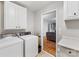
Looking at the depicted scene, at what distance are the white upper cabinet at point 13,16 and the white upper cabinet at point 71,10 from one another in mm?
1521

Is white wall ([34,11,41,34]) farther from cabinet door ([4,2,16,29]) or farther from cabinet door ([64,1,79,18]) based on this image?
cabinet door ([64,1,79,18])

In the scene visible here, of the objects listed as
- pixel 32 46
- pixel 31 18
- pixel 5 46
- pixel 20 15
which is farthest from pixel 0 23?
pixel 31 18

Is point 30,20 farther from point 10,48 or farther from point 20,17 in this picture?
point 10,48

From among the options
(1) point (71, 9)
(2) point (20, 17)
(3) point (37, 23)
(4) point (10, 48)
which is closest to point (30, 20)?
(3) point (37, 23)

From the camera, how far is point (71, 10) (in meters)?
1.65

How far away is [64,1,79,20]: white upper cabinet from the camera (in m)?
1.55

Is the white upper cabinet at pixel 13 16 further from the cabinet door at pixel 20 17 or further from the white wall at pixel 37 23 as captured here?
the white wall at pixel 37 23

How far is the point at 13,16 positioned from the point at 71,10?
64.4 inches

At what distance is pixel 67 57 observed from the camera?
4.91 ft

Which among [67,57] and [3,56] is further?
[3,56]

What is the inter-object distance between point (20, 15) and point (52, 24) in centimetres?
823

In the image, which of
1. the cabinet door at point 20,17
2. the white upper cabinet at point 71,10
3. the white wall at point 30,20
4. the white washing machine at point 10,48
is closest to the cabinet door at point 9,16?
the cabinet door at point 20,17

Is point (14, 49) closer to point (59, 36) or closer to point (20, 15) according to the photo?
point (20, 15)

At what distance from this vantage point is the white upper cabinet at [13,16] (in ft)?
6.79
